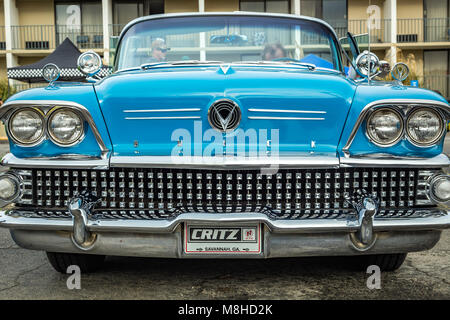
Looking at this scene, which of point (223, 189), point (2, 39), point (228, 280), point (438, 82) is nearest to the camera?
point (223, 189)

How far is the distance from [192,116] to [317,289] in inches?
45.1

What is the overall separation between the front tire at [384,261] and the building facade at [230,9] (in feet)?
76.9

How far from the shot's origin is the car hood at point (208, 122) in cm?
282

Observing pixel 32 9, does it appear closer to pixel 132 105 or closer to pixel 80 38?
pixel 80 38

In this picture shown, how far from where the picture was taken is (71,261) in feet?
10.8

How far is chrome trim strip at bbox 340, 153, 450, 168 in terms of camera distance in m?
2.81

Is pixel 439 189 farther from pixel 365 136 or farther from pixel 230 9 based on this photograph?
pixel 230 9

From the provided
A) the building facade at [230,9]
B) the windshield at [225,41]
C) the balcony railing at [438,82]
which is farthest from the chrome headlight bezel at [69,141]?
the balcony railing at [438,82]

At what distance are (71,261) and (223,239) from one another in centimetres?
107

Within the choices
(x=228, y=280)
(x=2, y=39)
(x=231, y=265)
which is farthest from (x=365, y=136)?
(x=2, y=39)

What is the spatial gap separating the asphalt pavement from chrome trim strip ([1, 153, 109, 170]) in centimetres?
69

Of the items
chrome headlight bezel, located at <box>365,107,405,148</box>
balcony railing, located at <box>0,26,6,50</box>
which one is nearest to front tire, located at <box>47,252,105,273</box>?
chrome headlight bezel, located at <box>365,107,405,148</box>

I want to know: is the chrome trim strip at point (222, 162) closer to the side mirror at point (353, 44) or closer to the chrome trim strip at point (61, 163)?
the chrome trim strip at point (61, 163)

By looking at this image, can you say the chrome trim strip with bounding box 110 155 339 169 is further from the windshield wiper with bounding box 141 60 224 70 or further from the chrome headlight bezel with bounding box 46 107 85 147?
the windshield wiper with bounding box 141 60 224 70
